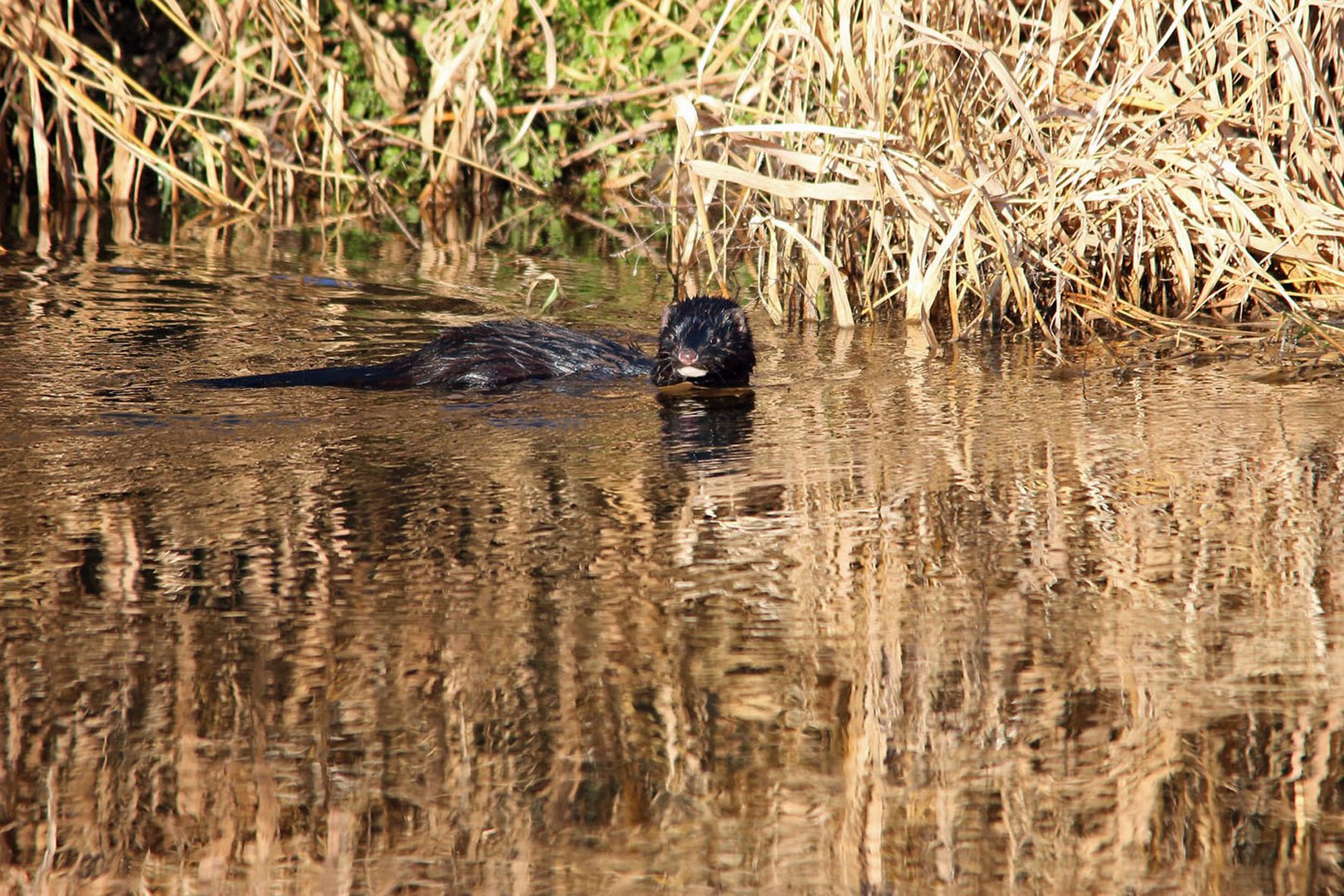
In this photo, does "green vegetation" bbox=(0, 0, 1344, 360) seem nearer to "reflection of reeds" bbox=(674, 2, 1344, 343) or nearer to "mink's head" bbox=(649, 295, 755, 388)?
"reflection of reeds" bbox=(674, 2, 1344, 343)

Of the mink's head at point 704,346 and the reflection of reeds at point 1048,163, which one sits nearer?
the mink's head at point 704,346

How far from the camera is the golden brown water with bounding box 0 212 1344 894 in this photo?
2385 millimetres

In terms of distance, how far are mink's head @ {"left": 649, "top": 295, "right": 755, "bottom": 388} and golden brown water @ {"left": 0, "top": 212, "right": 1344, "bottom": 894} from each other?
35cm

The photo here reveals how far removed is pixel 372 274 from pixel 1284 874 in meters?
6.74

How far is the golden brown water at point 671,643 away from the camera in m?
2.38

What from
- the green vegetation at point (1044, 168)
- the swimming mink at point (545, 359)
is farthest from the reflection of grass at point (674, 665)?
the green vegetation at point (1044, 168)

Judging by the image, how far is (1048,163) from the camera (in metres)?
6.17

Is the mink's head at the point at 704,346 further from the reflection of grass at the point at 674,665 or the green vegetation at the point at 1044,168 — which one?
the reflection of grass at the point at 674,665

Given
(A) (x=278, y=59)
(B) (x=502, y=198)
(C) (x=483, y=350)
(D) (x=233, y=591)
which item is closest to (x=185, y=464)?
(D) (x=233, y=591)

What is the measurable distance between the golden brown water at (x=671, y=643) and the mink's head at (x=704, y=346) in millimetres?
347

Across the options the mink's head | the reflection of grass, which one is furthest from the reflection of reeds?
the reflection of grass

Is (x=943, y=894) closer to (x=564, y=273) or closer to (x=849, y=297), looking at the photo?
(x=849, y=297)

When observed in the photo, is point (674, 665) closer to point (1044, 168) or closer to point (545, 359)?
point (545, 359)

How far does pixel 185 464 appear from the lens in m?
4.45
